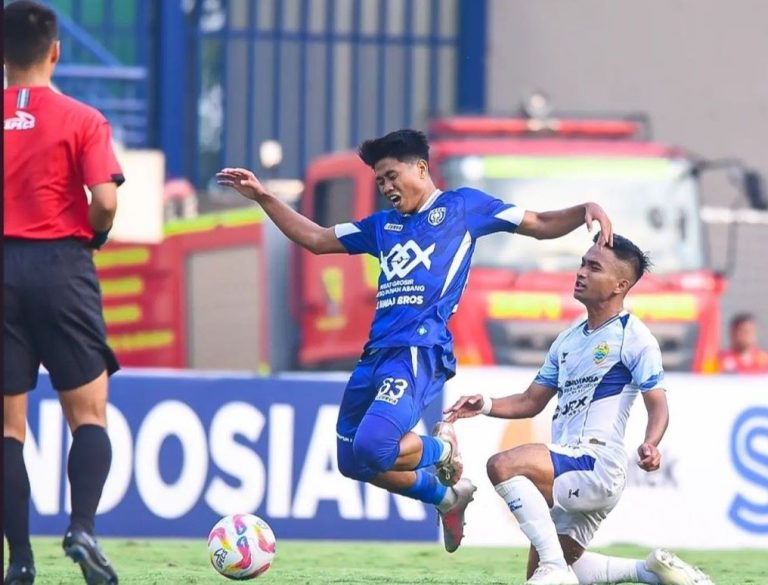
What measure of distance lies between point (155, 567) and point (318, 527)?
2.78 m

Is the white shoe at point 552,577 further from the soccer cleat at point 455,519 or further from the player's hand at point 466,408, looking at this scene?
the soccer cleat at point 455,519

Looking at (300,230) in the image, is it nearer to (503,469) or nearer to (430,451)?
(430,451)

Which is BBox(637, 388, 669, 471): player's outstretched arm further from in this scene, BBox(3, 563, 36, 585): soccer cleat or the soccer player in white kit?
BBox(3, 563, 36, 585): soccer cleat

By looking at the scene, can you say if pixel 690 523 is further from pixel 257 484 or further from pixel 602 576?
pixel 602 576

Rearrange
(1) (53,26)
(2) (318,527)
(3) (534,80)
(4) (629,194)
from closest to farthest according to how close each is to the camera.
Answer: (1) (53,26) < (2) (318,527) < (4) (629,194) < (3) (534,80)

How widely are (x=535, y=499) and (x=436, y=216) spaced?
124 centimetres

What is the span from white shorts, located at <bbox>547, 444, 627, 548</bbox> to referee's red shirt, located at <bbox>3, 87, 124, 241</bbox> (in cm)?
190

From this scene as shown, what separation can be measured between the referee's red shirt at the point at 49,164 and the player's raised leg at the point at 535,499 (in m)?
1.73

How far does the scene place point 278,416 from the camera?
11969 mm

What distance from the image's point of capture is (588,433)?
734cm

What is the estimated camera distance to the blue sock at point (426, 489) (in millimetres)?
7926

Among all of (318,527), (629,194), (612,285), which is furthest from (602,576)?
(629,194)

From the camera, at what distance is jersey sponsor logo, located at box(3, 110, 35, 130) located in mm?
7137

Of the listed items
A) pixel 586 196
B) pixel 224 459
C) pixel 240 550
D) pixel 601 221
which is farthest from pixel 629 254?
pixel 586 196
